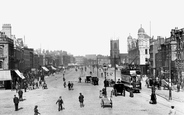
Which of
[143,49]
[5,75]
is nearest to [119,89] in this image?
[5,75]

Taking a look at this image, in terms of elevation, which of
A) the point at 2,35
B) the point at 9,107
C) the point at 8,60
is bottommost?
the point at 9,107

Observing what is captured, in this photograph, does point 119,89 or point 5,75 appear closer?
point 119,89

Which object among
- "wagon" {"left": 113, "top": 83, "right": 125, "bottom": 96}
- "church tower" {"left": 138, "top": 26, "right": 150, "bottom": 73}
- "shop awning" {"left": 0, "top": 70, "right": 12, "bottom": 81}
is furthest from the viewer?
"church tower" {"left": 138, "top": 26, "right": 150, "bottom": 73}

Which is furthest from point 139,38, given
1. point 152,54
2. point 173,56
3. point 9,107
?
point 9,107

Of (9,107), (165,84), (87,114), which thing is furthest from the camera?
(165,84)

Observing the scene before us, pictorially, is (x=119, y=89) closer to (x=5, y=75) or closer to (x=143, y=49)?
(x=5, y=75)

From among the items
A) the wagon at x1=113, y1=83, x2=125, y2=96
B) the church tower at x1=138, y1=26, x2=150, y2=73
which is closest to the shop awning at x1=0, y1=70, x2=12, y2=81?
the wagon at x1=113, y1=83, x2=125, y2=96

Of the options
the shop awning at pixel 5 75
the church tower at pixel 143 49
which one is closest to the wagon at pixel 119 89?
the shop awning at pixel 5 75

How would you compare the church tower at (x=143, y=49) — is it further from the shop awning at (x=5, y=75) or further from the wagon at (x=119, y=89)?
the wagon at (x=119, y=89)

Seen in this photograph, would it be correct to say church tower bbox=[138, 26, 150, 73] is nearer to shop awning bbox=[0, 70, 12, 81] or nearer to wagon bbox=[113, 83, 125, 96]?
shop awning bbox=[0, 70, 12, 81]

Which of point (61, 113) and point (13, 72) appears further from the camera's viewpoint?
point (13, 72)

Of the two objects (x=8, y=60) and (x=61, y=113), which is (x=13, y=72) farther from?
(x=61, y=113)
